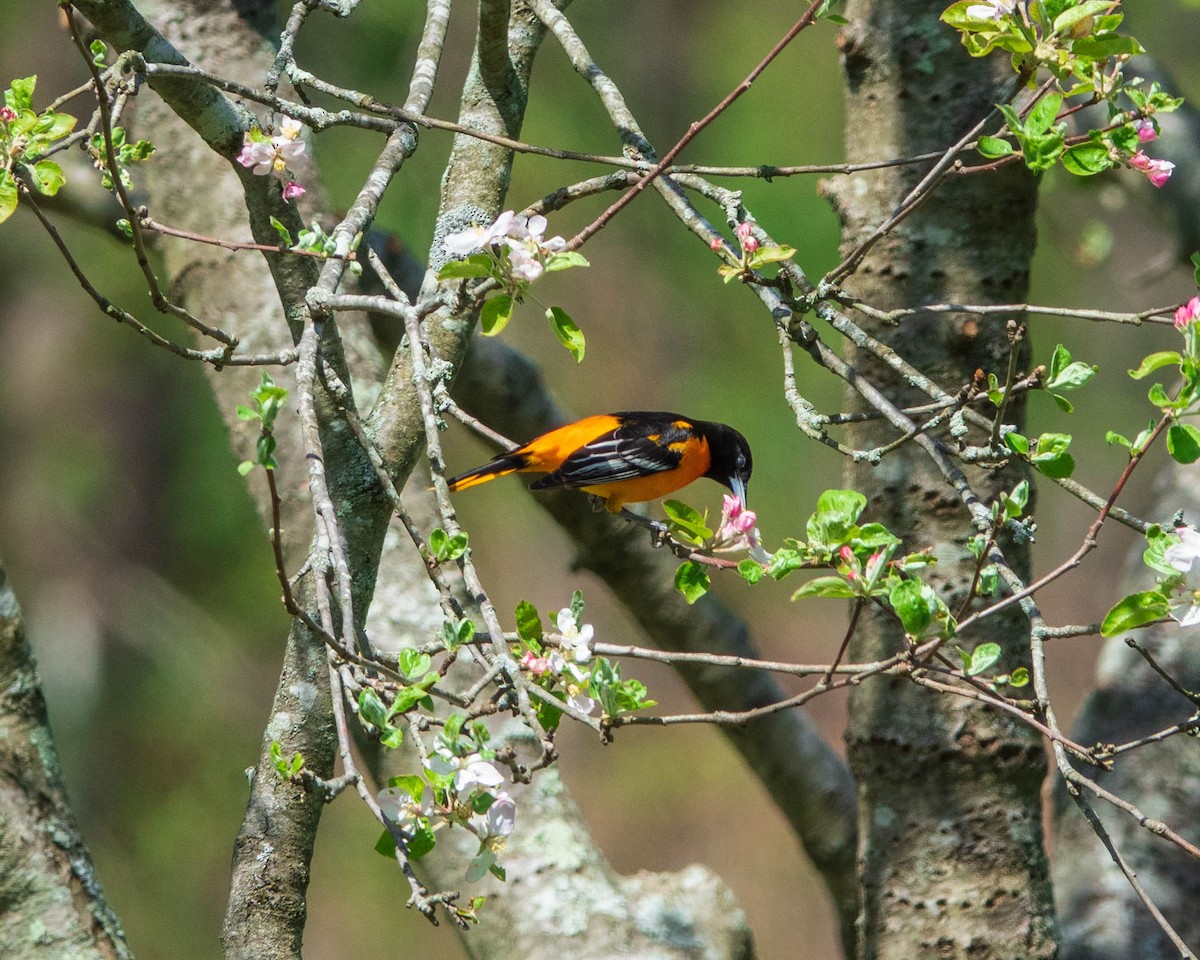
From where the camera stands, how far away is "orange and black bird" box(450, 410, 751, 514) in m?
3.13

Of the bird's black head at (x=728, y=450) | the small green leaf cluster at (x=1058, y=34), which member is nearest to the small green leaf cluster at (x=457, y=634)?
the small green leaf cluster at (x=1058, y=34)

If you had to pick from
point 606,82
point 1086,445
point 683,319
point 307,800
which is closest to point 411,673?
point 307,800

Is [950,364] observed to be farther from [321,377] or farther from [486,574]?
[486,574]

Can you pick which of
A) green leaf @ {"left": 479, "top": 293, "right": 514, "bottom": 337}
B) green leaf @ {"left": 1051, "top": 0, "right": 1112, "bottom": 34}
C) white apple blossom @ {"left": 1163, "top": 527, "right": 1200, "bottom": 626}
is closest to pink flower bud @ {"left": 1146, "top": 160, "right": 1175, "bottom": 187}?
green leaf @ {"left": 1051, "top": 0, "right": 1112, "bottom": 34}

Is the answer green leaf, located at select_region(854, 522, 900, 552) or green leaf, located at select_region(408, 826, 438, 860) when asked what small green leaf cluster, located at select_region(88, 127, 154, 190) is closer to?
green leaf, located at select_region(408, 826, 438, 860)

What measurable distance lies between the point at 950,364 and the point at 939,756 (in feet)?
2.58

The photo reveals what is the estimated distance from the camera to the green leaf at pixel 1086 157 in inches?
53.4

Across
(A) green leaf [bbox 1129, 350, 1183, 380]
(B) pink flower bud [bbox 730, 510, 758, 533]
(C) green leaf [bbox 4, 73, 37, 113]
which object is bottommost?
(A) green leaf [bbox 1129, 350, 1183, 380]

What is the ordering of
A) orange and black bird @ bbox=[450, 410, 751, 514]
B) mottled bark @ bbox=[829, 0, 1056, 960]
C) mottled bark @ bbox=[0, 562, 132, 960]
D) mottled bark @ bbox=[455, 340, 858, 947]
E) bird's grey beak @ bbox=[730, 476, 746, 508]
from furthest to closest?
bird's grey beak @ bbox=[730, 476, 746, 508], orange and black bird @ bbox=[450, 410, 751, 514], mottled bark @ bbox=[455, 340, 858, 947], mottled bark @ bbox=[829, 0, 1056, 960], mottled bark @ bbox=[0, 562, 132, 960]

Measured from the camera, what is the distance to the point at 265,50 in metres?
2.89

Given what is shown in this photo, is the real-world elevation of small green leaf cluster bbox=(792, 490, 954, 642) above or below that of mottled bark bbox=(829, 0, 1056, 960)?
below

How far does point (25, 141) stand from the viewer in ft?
4.75

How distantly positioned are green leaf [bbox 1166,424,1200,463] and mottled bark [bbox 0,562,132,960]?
1619mm

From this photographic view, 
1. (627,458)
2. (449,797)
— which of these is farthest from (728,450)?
(449,797)
